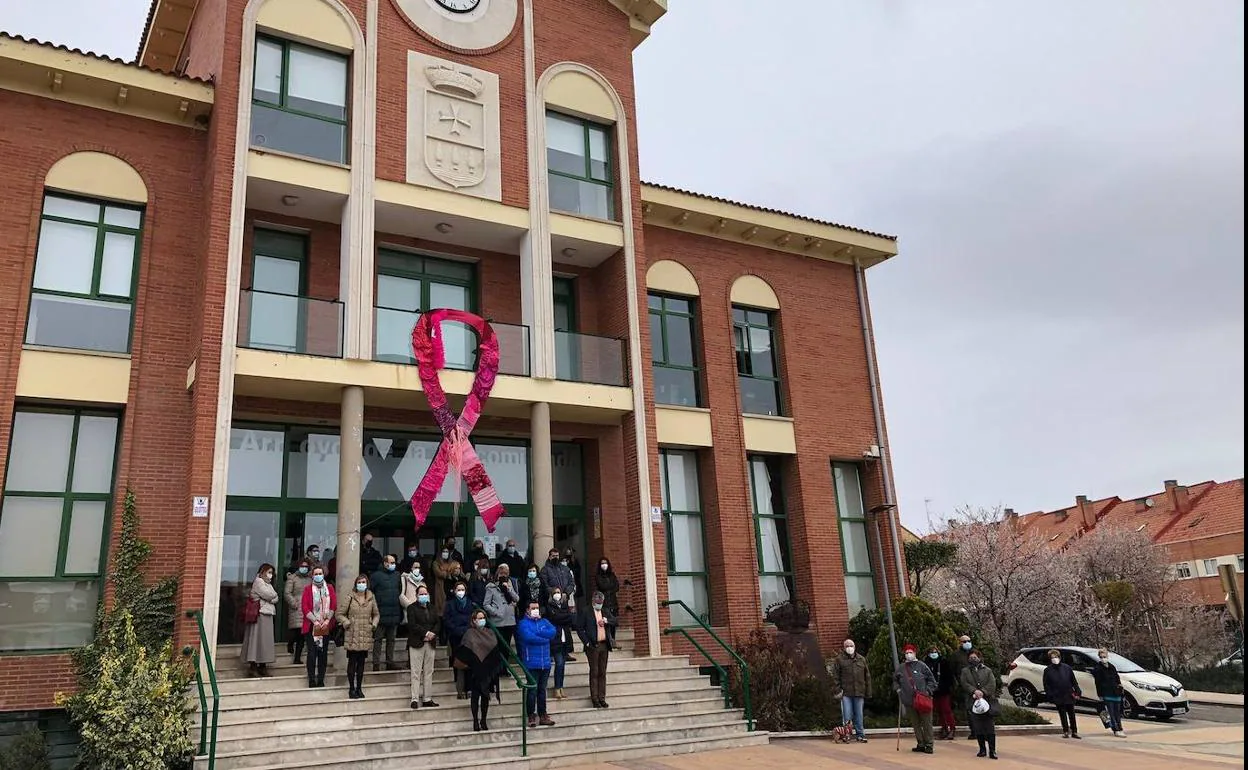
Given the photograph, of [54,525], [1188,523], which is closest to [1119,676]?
[54,525]

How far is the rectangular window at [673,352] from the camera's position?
1883 centimetres

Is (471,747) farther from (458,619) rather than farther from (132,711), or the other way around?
(132,711)

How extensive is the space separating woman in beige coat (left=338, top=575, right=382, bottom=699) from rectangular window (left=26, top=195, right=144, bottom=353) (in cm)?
539

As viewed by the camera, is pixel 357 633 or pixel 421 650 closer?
pixel 357 633

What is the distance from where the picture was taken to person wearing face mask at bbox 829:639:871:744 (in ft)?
45.6

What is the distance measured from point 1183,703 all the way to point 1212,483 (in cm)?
4254

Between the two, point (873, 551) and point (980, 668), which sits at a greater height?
point (873, 551)

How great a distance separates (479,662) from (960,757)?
6.63m

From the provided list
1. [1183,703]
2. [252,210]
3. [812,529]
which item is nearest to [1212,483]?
[1183,703]

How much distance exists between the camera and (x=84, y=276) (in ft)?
45.5

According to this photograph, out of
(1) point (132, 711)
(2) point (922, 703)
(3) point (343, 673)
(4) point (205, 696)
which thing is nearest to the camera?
(1) point (132, 711)

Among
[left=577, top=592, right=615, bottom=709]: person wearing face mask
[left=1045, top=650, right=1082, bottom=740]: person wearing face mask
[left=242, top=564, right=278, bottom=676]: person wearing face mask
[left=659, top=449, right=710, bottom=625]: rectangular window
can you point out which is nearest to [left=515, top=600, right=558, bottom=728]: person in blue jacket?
[left=577, top=592, right=615, bottom=709]: person wearing face mask

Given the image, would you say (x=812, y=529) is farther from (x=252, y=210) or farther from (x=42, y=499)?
→ (x=42, y=499)

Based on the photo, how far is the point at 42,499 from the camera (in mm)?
12898
